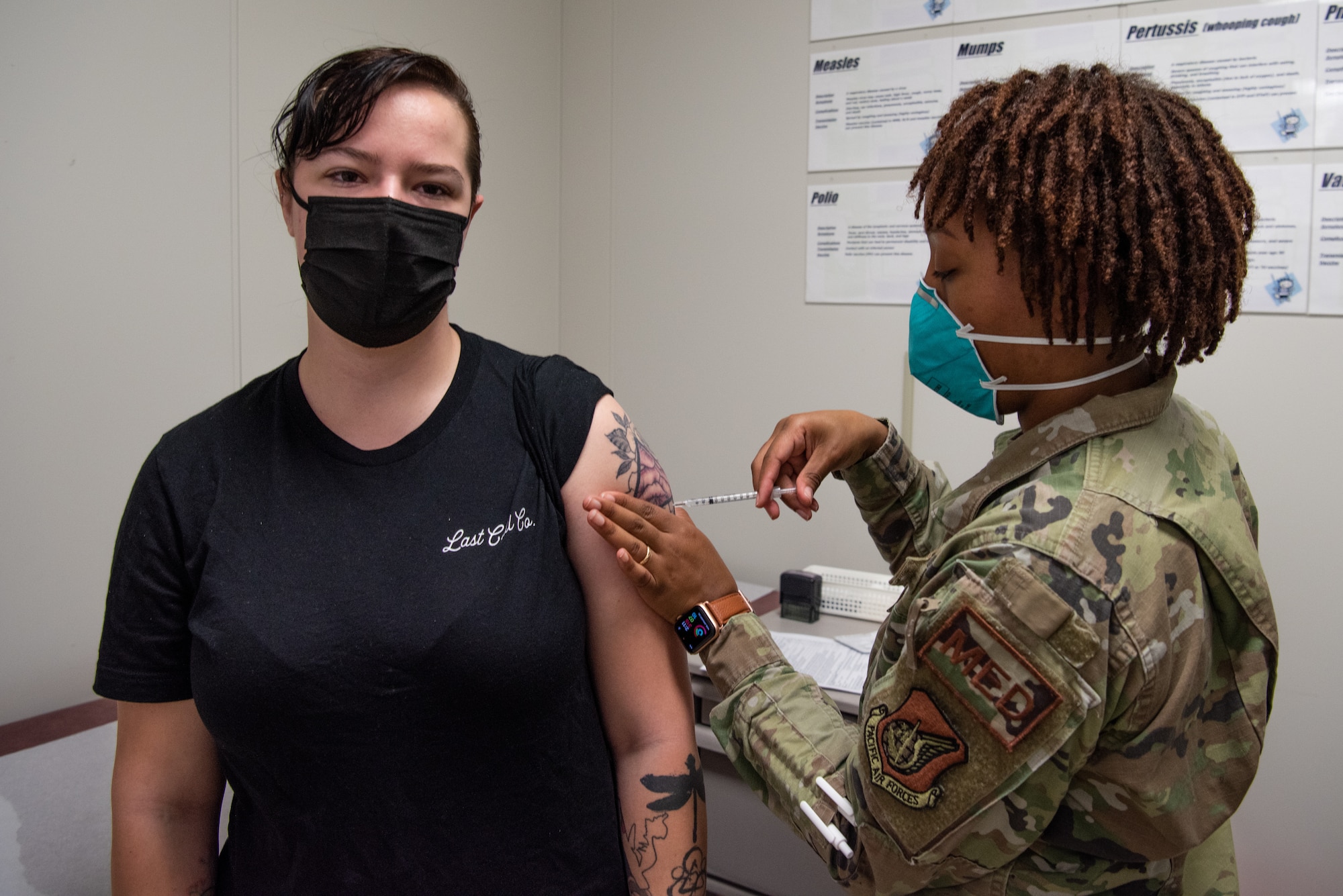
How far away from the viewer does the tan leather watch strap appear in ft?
3.85

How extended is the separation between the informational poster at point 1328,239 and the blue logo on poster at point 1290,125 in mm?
100

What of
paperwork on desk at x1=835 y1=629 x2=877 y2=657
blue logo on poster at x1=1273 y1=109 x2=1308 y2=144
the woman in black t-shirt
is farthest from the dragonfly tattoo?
blue logo on poster at x1=1273 y1=109 x2=1308 y2=144

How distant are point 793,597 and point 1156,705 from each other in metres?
1.44

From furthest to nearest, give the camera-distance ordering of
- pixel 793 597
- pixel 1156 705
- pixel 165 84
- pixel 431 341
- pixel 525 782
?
pixel 793 597 → pixel 165 84 → pixel 431 341 → pixel 525 782 → pixel 1156 705

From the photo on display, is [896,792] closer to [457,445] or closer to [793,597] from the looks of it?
[457,445]

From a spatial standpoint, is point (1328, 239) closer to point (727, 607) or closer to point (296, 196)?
point (727, 607)

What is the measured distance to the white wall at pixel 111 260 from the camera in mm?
1735

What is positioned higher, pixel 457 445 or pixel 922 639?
pixel 457 445

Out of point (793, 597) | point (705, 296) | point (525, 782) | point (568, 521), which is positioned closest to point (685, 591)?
point (568, 521)

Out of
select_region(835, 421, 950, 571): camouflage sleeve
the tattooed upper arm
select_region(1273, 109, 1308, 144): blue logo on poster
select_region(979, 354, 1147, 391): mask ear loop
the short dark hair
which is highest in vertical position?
select_region(1273, 109, 1308, 144): blue logo on poster

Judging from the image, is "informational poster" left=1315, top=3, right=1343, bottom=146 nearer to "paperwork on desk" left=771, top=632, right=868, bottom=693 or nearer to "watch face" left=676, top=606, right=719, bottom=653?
"paperwork on desk" left=771, top=632, right=868, bottom=693

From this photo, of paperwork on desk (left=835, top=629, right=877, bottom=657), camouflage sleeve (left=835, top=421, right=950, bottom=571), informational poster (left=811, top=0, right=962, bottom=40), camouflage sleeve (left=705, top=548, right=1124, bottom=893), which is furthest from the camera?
informational poster (left=811, top=0, right=962, bottom=40)

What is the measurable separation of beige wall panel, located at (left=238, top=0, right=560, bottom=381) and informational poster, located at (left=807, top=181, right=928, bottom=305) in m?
1.01

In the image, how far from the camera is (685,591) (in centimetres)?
114
